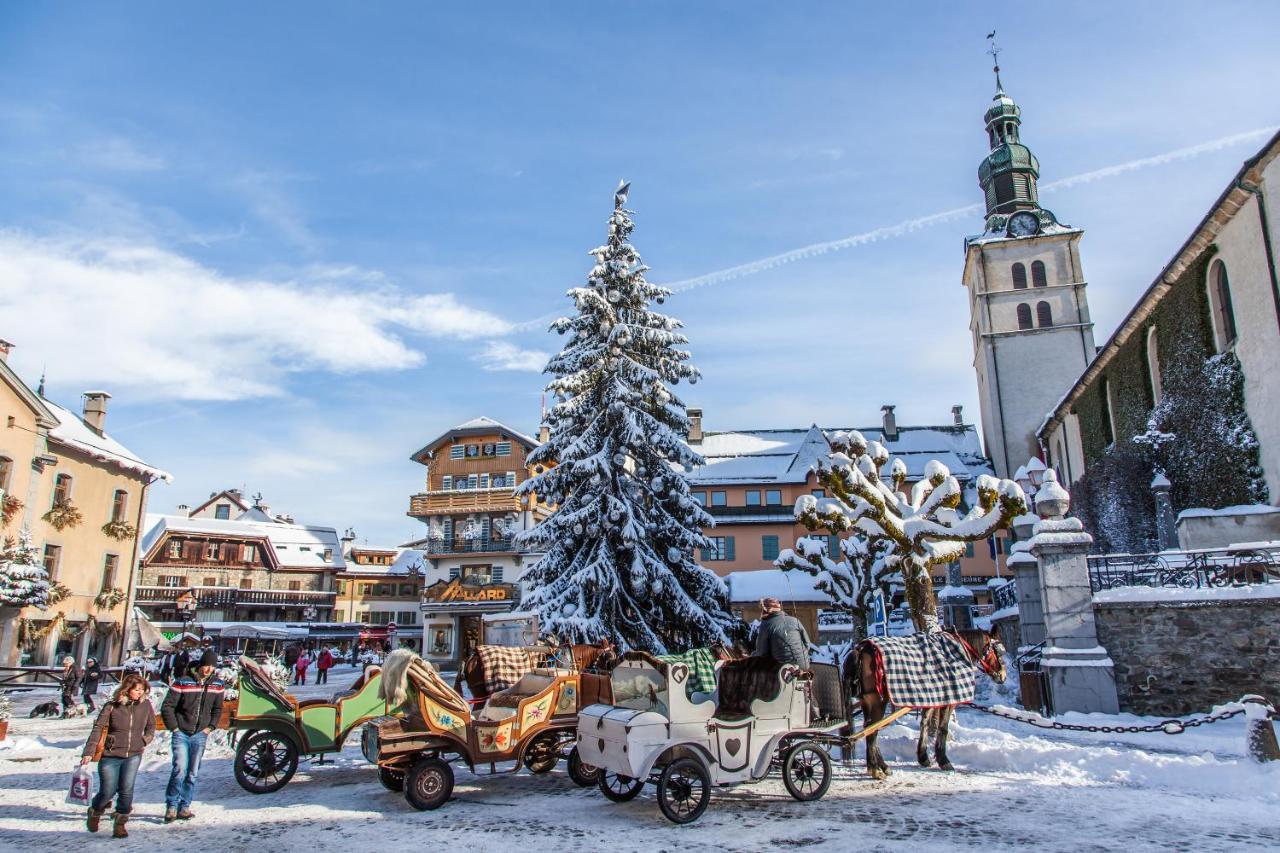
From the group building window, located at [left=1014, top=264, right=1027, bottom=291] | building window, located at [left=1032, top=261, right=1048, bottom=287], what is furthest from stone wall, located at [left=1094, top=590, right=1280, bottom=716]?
building window, located at [left=1032, top=261, right=1048, bottom=287]

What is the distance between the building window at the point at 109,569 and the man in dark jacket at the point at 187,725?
28.2m

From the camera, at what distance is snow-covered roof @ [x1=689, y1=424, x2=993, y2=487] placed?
5019 centimetres

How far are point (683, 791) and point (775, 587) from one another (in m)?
29.0

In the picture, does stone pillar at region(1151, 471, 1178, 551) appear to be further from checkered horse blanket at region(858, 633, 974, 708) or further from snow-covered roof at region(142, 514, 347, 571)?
snow-covered roof at region(142, 514, 347, 571)

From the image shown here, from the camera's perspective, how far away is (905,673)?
392 inches

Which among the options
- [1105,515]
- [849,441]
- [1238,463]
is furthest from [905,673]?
[1105,515]

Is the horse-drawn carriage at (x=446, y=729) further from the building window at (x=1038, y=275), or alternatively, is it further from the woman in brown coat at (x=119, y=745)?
the building window at (x=1038, y=275)

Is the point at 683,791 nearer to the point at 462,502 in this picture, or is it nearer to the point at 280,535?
the point at 462,502

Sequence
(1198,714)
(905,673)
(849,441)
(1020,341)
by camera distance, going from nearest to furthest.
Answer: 1. (905,673)
2. (1198,714)
3. (849,441)
4. (1020,341)

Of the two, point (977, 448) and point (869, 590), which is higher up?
point (977, 448)

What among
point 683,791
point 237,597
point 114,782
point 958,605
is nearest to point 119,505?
point 237,597

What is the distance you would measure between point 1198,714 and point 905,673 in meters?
6.74

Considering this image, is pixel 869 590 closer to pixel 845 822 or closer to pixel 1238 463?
pixel 1238 463

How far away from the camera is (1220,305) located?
23.1 metres
